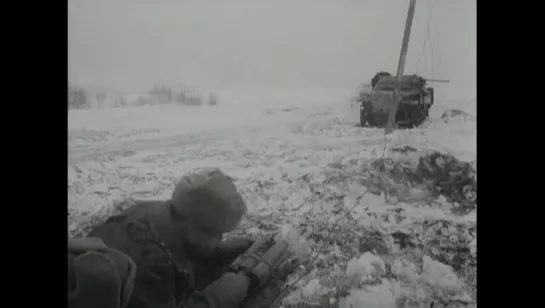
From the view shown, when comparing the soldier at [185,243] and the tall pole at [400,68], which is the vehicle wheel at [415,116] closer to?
the tall pole at [400,68]

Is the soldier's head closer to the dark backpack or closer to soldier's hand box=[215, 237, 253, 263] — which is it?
soldier's hand box=[215, 237, 253, 263]

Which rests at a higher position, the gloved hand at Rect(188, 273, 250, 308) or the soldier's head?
the soldier's head

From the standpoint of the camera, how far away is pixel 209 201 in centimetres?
197

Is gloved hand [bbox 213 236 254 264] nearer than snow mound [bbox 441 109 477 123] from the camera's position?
Yes

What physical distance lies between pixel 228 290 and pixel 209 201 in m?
0.33

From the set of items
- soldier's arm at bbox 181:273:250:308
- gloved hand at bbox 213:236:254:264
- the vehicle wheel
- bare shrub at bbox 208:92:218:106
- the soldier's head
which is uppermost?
bare shrub at bbox 208:92:218:106

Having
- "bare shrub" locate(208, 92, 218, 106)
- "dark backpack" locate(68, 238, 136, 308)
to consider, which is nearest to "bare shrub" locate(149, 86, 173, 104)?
"bare shrub" locate(208, 92, 218, 106)

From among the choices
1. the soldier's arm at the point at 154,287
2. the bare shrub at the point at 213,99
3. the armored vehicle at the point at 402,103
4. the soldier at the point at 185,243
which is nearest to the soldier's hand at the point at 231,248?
the soldier at the point at 185,243

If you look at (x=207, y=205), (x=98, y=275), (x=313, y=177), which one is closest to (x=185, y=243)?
(x=207, y=205)

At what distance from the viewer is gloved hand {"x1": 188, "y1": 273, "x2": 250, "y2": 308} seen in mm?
1911

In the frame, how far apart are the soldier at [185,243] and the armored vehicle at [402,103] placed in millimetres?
604

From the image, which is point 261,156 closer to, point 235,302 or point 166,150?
point 166,150

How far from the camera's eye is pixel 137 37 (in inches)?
80.0
